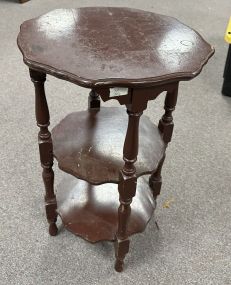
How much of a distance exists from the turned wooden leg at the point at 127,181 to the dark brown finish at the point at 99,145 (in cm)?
7

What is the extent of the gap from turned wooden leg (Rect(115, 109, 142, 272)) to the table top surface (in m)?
0.11

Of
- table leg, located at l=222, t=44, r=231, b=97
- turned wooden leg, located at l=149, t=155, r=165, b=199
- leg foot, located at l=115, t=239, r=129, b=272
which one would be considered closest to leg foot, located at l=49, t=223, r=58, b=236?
leg foot, located at l=115, t=239, r=129, b=272

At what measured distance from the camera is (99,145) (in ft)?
3.73

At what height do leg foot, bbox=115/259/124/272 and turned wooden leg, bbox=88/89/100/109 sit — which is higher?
turned wooden leg, bbox=88/89/100/109

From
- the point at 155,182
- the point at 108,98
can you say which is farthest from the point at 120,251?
the point at 108,98

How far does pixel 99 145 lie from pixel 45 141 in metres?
0.17

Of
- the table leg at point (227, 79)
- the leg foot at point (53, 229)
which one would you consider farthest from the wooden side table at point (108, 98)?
the table leg at point (227, 79)

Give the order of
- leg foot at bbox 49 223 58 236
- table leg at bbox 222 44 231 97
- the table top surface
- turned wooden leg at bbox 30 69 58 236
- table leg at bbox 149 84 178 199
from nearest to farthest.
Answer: the table top surface, turned wooden leg at bbox 30 69 58 236, table leg at bbox 149 84 178 199, leg foot at bbox 49 223 58 236, table leg at bbox 222 44 231 97

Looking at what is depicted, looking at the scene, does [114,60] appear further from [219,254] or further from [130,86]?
[219,254]

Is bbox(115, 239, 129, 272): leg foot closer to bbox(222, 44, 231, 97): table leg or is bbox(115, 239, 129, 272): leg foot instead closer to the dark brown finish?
the dark brown finish

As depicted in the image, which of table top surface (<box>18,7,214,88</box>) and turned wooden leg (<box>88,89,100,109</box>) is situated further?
turned wooden leg (<box>88,89,100,109</box>)

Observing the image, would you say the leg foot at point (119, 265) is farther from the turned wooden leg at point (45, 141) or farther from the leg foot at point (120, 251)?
the turned wooden leg at point (45, 141)

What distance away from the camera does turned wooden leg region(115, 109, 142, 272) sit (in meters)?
0.89

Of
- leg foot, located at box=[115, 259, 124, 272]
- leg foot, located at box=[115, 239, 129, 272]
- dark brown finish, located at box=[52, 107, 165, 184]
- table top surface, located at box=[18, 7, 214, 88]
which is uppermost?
table top surface, located at box=[18, 7, 214, 88]
